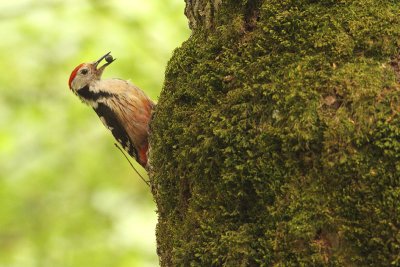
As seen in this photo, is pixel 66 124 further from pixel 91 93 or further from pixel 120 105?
pixel 120 105

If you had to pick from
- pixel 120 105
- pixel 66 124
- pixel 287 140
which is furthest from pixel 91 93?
pixel 287 140

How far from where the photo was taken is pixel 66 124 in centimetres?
657

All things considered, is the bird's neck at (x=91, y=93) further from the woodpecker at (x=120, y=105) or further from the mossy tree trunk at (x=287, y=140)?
the mossy tree trunk at (x=287, y=140)

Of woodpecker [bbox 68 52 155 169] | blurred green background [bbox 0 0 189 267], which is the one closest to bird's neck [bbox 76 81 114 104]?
woodpecker [bbox 68 52 155 169]

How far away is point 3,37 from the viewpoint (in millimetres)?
6785

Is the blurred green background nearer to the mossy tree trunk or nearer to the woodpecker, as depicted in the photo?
the woodpecker

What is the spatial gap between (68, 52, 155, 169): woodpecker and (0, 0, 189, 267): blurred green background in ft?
6.08

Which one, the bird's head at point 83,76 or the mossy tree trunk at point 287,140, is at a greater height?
A: the bird's head at point 83,76

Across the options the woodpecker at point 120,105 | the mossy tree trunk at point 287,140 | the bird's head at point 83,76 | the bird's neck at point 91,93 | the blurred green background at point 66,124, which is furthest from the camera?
the blurred green background at point 66,124

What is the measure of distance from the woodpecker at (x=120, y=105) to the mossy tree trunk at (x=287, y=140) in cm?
148

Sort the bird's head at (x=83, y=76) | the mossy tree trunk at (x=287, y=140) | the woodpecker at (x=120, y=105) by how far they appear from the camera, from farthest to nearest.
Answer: the bird's head at (x=83, y=76) → the woodpecker at (x=120, y=105) → the mossy tree trunk at (x=287, y=140)

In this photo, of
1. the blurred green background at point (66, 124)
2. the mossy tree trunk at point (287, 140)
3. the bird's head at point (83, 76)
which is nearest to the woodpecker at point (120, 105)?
the bird's head at point (83, 76)

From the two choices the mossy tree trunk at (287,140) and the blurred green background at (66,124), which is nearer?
the mossy tree trunk at (287,140)

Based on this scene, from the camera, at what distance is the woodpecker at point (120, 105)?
384 centimetres
